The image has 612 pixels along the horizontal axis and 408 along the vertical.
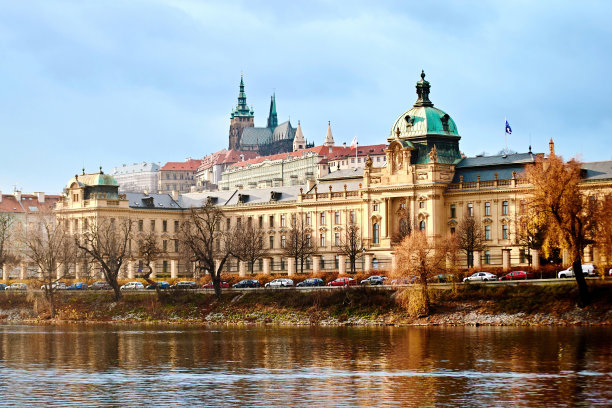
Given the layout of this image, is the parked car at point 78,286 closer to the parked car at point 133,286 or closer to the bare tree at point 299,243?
the parked car at point 133,286

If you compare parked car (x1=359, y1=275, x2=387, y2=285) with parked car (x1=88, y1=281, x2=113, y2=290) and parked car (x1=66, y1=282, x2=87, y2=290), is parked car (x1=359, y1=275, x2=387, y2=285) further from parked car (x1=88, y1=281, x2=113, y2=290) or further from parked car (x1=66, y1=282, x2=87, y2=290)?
parked car (x1=66, y1=282, x2=87, y2=290)

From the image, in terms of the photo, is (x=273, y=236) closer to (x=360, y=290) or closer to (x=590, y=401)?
(x=360, y=290)

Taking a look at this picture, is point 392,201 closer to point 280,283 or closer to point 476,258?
point 476,258

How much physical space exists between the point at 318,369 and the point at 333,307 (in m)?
47.2

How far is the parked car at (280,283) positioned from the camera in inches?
5167

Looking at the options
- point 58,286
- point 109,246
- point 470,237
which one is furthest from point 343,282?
point 58,286

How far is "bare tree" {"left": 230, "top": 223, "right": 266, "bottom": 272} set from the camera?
507 ft

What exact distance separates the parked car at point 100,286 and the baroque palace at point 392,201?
1312 cm

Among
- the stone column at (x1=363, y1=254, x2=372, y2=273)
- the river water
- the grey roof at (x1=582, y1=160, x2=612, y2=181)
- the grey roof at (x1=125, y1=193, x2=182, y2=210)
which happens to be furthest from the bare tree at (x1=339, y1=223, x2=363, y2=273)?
the river water

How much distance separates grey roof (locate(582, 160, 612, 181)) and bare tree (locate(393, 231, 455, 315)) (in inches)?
1173

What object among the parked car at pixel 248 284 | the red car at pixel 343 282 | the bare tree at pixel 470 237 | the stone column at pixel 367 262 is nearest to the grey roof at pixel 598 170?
the bare tree at pixel 470 237

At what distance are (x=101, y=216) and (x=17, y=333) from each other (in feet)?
234

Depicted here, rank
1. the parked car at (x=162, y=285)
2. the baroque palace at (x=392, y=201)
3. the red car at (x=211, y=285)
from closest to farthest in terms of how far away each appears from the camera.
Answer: the red car at (x=211, y=285), the parked car at (x=162, y=285), the baroque palace at (x=392, y=201)

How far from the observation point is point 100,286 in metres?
149
